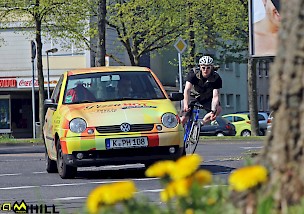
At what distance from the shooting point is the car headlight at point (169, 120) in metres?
13.2

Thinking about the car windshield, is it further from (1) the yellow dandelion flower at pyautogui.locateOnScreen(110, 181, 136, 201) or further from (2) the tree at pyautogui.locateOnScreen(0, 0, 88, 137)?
(2) the tree at pyautogui.locateOnScreen(0, 0, 88, 137)

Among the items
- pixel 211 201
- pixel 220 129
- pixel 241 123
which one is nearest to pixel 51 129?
pixel 211 201

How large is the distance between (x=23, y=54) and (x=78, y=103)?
163ft

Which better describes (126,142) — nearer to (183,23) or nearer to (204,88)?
(204,88)

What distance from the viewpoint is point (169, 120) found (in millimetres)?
13266

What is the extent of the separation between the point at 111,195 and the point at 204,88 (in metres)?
Result: 13.4

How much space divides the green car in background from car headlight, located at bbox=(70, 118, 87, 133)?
3862cm

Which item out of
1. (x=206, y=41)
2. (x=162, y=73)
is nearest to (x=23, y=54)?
(x=162, y=73)

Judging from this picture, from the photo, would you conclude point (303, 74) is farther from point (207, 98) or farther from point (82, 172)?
point (207, 98)

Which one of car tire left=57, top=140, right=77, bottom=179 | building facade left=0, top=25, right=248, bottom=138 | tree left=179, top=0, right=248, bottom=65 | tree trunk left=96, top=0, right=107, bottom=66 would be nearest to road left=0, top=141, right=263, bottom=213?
car tire left=57, top=140, right=77, bottom=179

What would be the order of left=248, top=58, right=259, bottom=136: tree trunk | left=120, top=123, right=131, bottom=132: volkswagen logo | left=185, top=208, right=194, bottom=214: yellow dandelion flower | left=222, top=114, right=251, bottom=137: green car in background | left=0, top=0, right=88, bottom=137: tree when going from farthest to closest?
left=222, top=114, right=251, bottom=137: green car in background → left=0, top=0, right=88, bottom=137: tree → left=248, top=58, right=259, bottom=136: tree trunk → left=120, top=123, right=131, bottom=132: volkswagen logo → left=185, top=208, right=194, bottom=214: yellow dandelion flower

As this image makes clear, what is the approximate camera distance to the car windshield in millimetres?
14219

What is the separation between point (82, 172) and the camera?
15133mm

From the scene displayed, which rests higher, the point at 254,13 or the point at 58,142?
the point at 254,13
